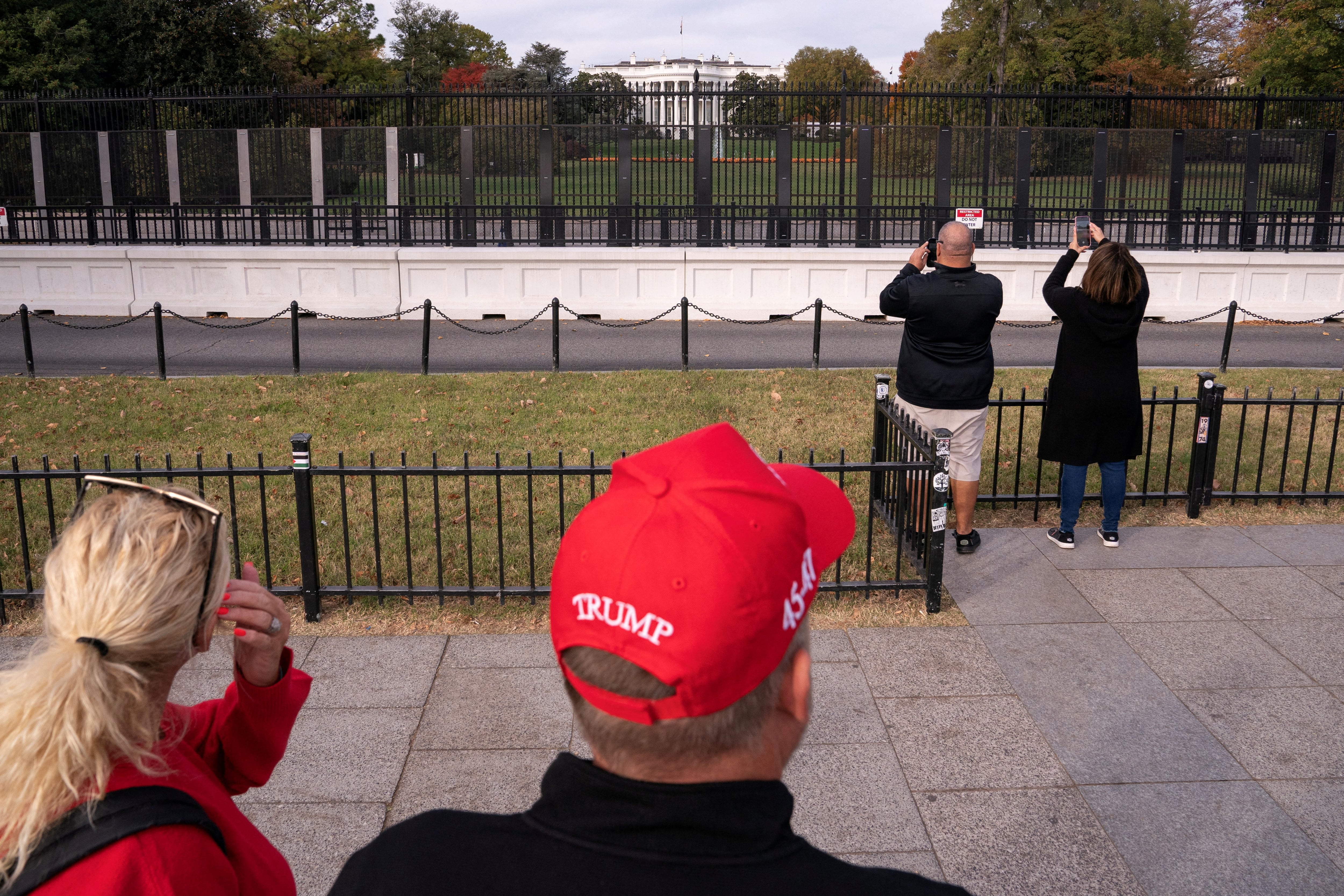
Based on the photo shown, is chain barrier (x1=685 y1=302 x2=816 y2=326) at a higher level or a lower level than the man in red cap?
lower

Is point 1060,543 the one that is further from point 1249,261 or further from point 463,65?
point 463,65

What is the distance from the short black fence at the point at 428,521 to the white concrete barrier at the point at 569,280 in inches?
399

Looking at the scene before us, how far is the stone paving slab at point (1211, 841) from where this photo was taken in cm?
402

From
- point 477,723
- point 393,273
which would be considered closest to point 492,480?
point 477,723

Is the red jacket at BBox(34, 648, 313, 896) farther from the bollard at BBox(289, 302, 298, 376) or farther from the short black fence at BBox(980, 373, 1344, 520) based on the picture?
the bollard at BBox(289, 302, 298, 376)

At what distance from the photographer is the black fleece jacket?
685cm

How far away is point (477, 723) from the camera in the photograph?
5203 mm

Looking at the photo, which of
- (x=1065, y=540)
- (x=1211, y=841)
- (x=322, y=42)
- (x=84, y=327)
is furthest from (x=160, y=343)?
(x=322, y=42)

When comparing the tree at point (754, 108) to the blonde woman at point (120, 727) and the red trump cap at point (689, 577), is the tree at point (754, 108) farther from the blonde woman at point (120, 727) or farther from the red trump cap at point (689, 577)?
the red trump cap at point (689, 577)

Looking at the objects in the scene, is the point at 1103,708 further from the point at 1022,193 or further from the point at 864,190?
the point at 1022,193

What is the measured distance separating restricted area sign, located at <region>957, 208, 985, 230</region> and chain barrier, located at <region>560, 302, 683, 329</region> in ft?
14.3

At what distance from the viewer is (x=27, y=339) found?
43.7 ft

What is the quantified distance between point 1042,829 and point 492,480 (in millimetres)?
5527

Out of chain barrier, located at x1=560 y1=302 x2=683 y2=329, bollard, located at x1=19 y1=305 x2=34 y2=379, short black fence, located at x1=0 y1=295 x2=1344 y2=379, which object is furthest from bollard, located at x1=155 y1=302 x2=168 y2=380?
chain barrier, located at x1=560 y1=302 x2=683 y2=329
